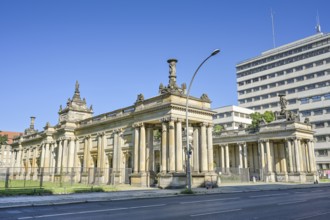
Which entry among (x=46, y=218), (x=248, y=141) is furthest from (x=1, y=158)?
(x=46, y=218)

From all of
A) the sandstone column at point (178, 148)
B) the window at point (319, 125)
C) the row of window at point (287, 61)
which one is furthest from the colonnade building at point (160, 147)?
the row of window at point (287, 61)

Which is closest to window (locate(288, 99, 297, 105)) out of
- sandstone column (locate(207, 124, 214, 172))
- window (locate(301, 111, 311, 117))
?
window (locate(301, 111, 311, 117))

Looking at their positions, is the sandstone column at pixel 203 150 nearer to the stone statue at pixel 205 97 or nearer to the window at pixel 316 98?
the stone statue at pixel 205 97

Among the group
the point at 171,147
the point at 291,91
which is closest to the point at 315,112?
the point at 291,91

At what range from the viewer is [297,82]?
85375 mm

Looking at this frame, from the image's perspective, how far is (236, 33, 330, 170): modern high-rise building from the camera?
7644 cm

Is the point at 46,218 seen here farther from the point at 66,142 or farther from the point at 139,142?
the point at 66,142

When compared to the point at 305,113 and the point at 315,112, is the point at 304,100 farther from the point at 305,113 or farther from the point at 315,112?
the point at 315,112

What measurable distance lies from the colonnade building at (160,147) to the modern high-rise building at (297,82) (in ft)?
96.1

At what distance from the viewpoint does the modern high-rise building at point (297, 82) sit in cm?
7644

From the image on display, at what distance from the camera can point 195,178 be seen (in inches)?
1213

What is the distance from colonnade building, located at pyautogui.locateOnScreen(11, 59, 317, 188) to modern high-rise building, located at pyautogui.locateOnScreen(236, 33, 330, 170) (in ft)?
96.1

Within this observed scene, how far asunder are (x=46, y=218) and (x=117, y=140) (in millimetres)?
26802

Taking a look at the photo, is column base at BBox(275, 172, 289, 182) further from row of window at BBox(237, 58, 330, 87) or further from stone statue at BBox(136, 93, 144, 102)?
row of window at BBox(237, 58, 330, 87)
